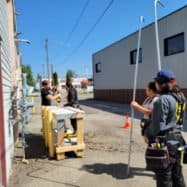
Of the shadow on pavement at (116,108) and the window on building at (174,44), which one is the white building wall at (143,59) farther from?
the shadow on pavement at (116,108)

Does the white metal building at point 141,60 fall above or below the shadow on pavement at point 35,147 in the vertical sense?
above

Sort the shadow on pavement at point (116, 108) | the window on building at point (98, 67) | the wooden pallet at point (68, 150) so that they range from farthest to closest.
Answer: the window on building at point (98, 67) < the shadow on pavement at point (116, 108) < the wooden pallet at point (68, 150)

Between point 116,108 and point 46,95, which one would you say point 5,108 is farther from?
point 116,108

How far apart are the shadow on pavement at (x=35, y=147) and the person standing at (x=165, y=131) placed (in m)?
3.71

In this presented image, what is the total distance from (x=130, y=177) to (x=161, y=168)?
1.83 meters

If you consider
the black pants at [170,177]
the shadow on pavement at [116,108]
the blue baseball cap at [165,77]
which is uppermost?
the blue baseball cap at [165,77]

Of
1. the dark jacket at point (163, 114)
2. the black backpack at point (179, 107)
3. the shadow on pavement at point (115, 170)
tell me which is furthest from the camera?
the shadow on pavement at point (115, 170)

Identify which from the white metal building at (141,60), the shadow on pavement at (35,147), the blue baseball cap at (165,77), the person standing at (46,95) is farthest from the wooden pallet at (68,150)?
the white metal building at (141,60)

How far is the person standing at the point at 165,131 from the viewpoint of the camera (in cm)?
348

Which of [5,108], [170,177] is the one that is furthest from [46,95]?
[170,177]

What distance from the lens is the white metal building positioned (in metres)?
16.6

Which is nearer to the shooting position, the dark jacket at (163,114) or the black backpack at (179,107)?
the dark jacket at (163,114)

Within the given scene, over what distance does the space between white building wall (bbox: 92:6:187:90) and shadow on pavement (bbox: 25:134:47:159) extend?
32.3 ft

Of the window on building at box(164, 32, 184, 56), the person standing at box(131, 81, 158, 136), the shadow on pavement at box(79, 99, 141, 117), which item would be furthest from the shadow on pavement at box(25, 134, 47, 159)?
the window on building at box(164, 32, 184, 56)
